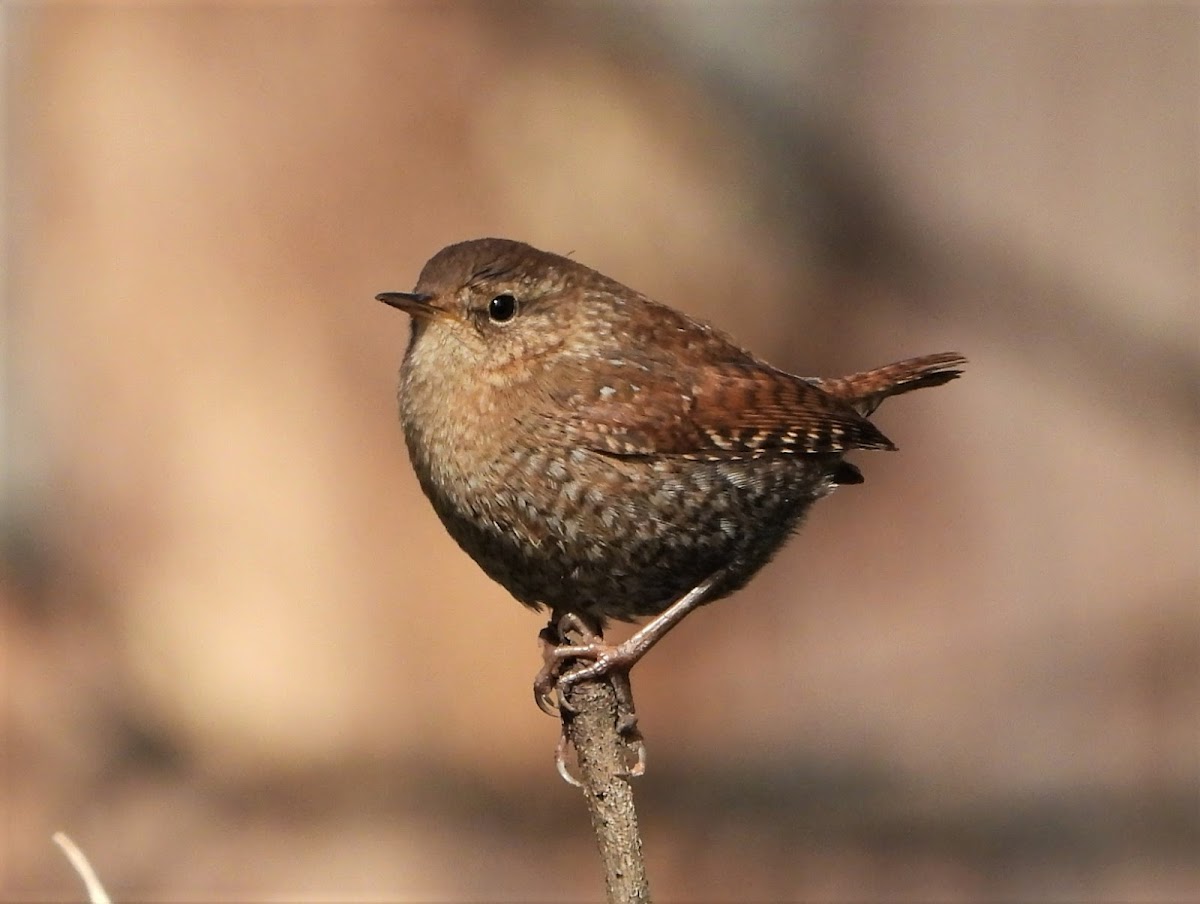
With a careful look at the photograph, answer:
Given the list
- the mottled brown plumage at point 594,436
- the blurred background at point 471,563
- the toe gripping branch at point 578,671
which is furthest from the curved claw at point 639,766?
the blurred background at point 471,563

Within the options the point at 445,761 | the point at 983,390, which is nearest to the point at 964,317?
the point at 983,390

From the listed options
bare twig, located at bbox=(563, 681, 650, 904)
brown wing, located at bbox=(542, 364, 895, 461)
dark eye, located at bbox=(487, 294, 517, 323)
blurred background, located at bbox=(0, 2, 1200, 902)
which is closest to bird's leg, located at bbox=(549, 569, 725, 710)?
bare twig, located at bbox=(563, 681, 650, 904)

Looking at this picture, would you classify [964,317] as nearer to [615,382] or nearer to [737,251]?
[737,251]

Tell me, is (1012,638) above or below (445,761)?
above

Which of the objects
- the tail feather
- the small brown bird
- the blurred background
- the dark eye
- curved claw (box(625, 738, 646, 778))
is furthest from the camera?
the blurred background

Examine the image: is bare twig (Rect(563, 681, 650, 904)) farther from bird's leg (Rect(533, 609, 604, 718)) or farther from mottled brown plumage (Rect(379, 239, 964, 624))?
mottled brown plumage (Rect(379, 239, 964, 624))

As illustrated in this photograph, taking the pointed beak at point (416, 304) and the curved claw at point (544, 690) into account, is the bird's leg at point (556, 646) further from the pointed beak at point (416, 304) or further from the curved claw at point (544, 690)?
the pointed beak at point (416, 304)

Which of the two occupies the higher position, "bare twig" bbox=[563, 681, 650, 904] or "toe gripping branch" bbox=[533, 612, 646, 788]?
"toe gripping branch" bbox=[533, 612, 646, 788]
